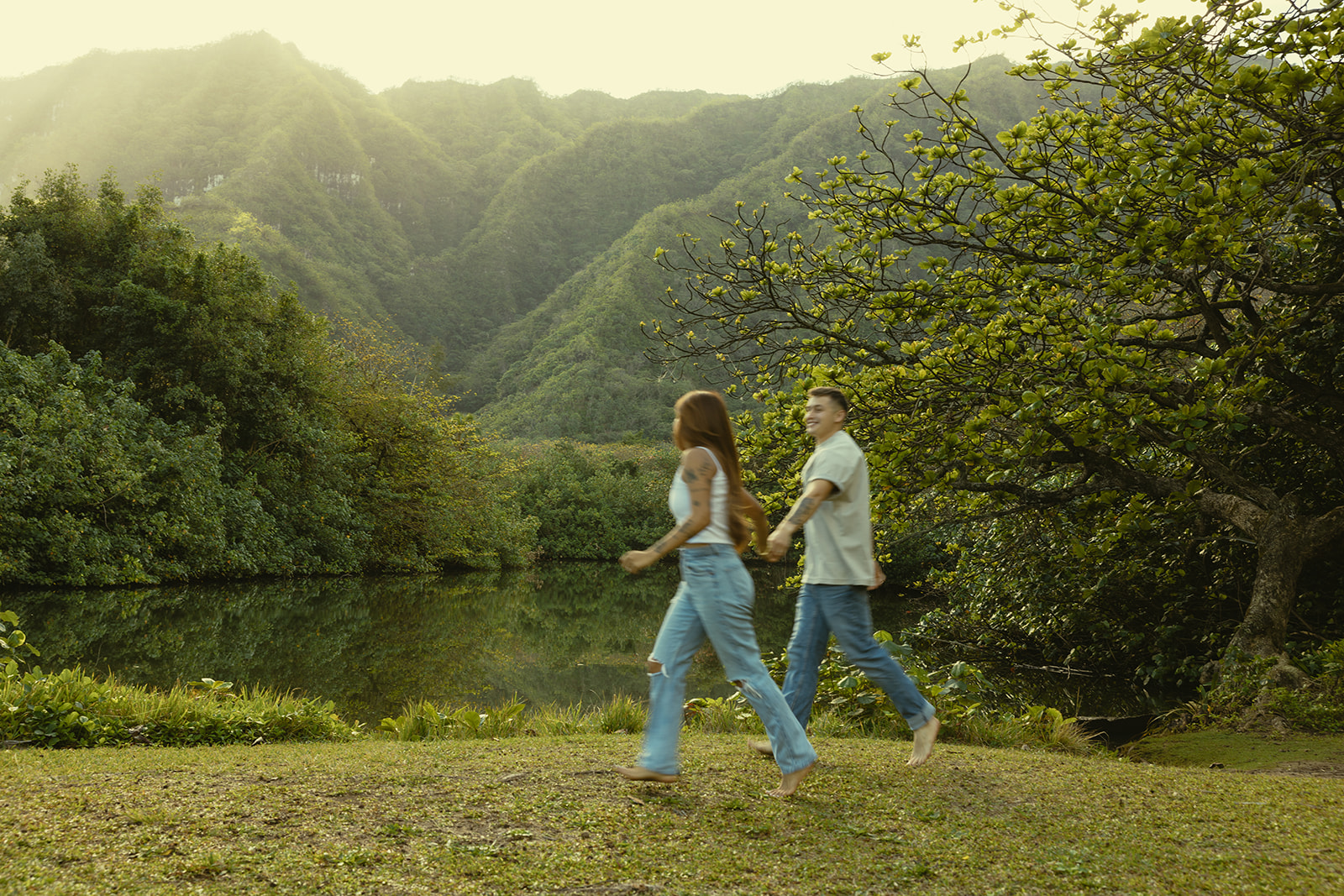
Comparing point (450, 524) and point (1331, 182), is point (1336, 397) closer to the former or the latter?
point (1331, 182)

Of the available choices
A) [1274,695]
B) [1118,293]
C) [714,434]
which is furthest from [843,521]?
[1274,695]

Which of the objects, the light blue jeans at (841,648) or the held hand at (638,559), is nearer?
the held hand at (638,559)

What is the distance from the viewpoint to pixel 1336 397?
789cm

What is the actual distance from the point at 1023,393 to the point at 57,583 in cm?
1886

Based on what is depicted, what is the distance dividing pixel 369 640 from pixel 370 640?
28mm

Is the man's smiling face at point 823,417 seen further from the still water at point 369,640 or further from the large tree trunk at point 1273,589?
the still water at point 369,640

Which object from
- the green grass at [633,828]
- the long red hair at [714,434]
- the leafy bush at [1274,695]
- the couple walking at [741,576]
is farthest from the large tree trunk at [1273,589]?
the long red hair at [714,434]

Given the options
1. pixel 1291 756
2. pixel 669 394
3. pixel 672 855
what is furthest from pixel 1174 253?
pixel 669 394

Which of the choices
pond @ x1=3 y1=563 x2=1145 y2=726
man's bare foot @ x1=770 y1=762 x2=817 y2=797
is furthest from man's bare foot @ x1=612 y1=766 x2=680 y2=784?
pond @ x1=3 y1=563 x2=1145 y2=726

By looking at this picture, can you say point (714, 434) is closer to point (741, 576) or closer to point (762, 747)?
point (741, 576)

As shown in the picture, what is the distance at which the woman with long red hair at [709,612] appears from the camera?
3961 millimetres

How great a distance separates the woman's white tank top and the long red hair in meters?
0.06

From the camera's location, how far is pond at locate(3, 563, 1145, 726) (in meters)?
10.7

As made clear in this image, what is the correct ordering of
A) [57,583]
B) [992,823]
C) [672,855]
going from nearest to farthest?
[672,855], [992,823], [57,583]
